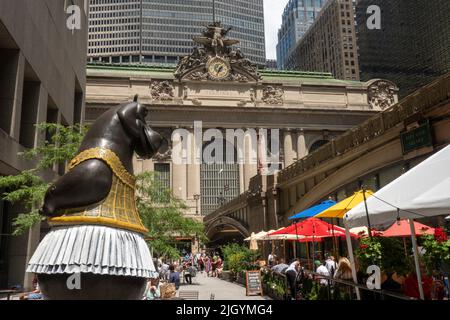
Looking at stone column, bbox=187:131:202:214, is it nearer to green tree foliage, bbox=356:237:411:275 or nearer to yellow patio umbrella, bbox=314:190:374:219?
→ yellow patio umbrella, bbox=314:190:374:219

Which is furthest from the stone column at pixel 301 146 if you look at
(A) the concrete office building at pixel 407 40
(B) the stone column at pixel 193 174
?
(A) the concrete office building at pixel 407 40

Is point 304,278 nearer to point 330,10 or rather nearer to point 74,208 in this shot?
point 74,208

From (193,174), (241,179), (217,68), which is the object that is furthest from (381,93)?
(193,174)

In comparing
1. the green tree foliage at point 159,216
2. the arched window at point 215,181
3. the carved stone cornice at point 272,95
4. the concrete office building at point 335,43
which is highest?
the concrete office building at point 335,43

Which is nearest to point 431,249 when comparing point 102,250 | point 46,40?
point 102,250

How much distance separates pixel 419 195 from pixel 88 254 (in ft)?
14.7

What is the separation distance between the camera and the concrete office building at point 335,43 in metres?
108

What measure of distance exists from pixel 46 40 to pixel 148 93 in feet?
122

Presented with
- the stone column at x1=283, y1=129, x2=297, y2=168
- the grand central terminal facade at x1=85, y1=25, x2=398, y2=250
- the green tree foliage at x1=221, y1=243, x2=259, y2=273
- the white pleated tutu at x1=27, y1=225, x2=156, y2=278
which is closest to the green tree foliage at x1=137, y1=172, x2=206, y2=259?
the green tree foliage at x1=221, y1=243, x2=259, y2=273

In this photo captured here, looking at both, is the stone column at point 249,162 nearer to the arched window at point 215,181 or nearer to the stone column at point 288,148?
the arched window at point 215,181

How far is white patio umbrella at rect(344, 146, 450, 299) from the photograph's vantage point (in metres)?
5.86

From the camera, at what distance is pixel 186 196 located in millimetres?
56781

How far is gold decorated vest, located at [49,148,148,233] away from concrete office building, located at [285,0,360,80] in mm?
109601

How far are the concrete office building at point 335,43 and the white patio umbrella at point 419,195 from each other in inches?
4197
